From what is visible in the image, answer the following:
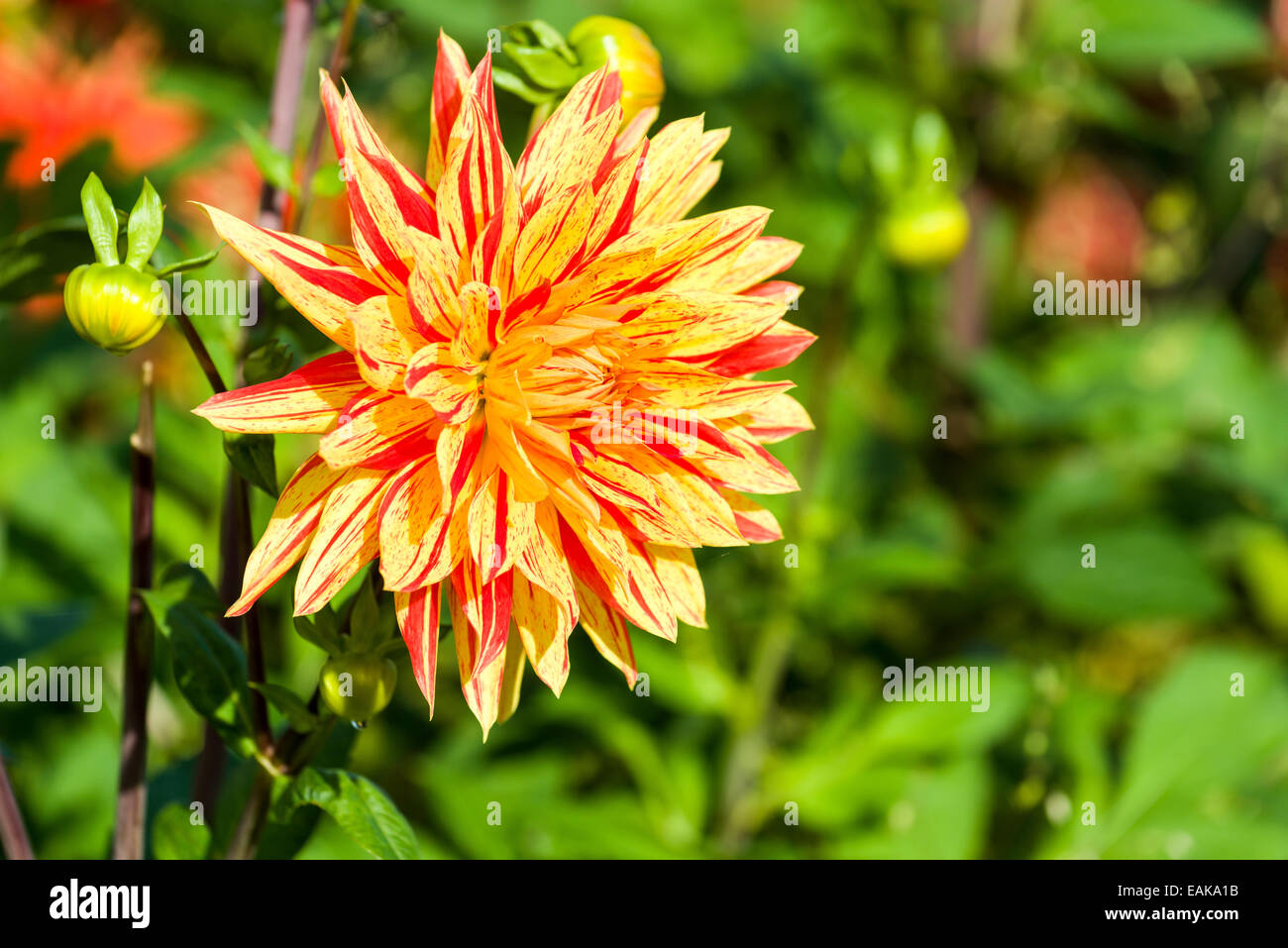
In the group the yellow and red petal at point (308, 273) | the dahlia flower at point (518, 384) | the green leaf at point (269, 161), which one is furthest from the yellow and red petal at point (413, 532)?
the green leaf at point (269, 161)

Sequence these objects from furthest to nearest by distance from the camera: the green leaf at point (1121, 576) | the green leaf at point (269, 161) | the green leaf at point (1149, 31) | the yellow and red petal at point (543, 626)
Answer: the green leaf at point (1149, 31) < the green leaf at point (1121, 576) < the green leaf at point (269, 161) < the yellow and red petal at point (543, 626)

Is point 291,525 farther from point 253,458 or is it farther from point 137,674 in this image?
point 137,674

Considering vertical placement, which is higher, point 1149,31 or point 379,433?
point 1149,31

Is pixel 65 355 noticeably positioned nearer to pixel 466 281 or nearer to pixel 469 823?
pixel 469 823

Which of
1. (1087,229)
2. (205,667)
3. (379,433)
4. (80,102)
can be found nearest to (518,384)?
(379,433)

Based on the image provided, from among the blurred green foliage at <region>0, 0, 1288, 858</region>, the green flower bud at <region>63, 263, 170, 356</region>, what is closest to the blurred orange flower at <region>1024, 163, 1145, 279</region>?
the blurred green foliage at <region>0, 0, 1288, 858</region>

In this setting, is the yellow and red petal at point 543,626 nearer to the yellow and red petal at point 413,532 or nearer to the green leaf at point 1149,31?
the yellow and red petal at point 413,532
